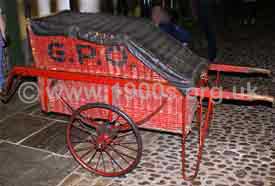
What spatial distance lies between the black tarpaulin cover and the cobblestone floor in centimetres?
110

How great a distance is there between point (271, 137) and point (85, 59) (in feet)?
8.98

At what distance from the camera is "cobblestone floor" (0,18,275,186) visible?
402cm

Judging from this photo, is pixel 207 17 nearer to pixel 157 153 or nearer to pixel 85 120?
pixel 157 153

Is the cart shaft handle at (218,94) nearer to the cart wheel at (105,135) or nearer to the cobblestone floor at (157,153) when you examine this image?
the cart wheel at (105,135)

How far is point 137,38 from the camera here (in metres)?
3.93

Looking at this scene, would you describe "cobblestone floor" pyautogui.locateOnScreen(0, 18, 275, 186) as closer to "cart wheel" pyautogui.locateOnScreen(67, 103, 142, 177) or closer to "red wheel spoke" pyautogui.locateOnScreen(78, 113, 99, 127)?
"cart wheel" pyautogui.locateOnScreen(67, 103, 142, 177)

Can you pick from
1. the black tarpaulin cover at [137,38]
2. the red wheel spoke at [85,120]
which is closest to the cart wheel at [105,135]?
the red wheel spoke at [85,120]

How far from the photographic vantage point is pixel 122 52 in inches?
147

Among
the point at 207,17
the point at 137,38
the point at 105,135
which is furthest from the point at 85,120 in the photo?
the point at 207,17

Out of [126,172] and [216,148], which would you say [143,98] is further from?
[216,148]

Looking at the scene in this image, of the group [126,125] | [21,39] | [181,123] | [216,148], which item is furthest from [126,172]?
[21,39]

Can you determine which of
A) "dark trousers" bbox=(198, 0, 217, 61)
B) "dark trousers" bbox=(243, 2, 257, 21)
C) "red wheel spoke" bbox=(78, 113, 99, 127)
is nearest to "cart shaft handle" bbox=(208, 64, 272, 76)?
"red wheel spoke" bbox=(78, 113, 99, 127)

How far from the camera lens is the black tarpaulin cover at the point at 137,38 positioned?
12.0 ft

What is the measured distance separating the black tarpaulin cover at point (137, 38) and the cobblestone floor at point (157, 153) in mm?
1100
